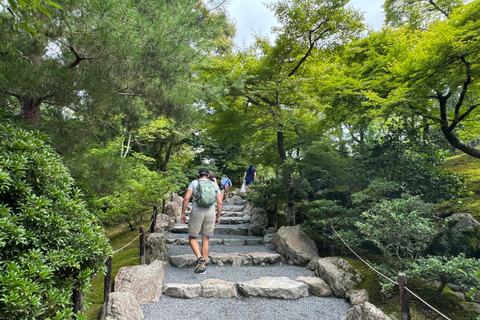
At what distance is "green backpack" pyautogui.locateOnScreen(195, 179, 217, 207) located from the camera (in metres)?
4.20

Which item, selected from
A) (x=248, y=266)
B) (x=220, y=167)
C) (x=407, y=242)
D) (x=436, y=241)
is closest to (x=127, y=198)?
(x=248, y=266)

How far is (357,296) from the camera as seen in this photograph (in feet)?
11.9

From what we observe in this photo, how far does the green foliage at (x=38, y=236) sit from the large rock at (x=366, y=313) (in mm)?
2877

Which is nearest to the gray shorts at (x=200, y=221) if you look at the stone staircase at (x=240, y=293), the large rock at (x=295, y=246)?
the stone staircase at (x=240, y=293)

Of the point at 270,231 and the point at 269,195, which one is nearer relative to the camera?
the point at 270,231

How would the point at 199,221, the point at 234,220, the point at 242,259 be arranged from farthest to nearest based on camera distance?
the point at 234,220
the point at 242,259
the point at 199,221

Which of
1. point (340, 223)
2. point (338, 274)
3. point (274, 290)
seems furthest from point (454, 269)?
point (274, 290)

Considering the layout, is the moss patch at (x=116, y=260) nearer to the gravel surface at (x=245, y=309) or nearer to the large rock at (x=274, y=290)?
the gravel surface at (x=245, y=309)

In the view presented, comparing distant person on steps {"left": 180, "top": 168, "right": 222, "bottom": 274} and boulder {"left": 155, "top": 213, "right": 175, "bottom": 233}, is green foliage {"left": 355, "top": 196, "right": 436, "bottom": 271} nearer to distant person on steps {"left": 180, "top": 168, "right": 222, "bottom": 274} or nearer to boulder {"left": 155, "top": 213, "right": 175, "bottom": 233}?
distant person on steps {"left": 180, "top": 168, "right": 222, "bottom": 274}

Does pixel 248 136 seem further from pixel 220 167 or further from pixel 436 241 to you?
pixel 220 167

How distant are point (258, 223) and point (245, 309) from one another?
13.5ft

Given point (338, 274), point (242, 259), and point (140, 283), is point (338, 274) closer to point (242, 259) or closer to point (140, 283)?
point (242, 259)

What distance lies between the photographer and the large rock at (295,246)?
17.3 ft

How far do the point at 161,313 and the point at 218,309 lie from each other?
0.76 m
